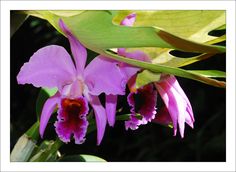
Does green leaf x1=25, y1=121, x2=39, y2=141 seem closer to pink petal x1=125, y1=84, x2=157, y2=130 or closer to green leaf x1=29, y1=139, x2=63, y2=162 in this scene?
green leaf x1=29, y1=139, x2=63, y2=162

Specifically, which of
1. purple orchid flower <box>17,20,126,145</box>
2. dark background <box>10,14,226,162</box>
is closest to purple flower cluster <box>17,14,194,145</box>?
purple orchid flower <box>17,20,126,145</box>

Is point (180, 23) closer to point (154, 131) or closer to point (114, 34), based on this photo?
point (114, 34)

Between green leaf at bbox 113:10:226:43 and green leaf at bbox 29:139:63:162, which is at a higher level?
green leaf at bbox 113:10:226:43

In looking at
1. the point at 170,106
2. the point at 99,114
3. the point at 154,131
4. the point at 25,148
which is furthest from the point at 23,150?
the point at 154,131

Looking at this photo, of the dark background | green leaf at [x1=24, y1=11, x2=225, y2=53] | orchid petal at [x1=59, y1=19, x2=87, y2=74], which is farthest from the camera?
the dark background

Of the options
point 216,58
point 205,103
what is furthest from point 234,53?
point 205,103

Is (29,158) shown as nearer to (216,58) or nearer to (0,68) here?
(0,68)

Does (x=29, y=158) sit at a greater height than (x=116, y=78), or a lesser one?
lesser
